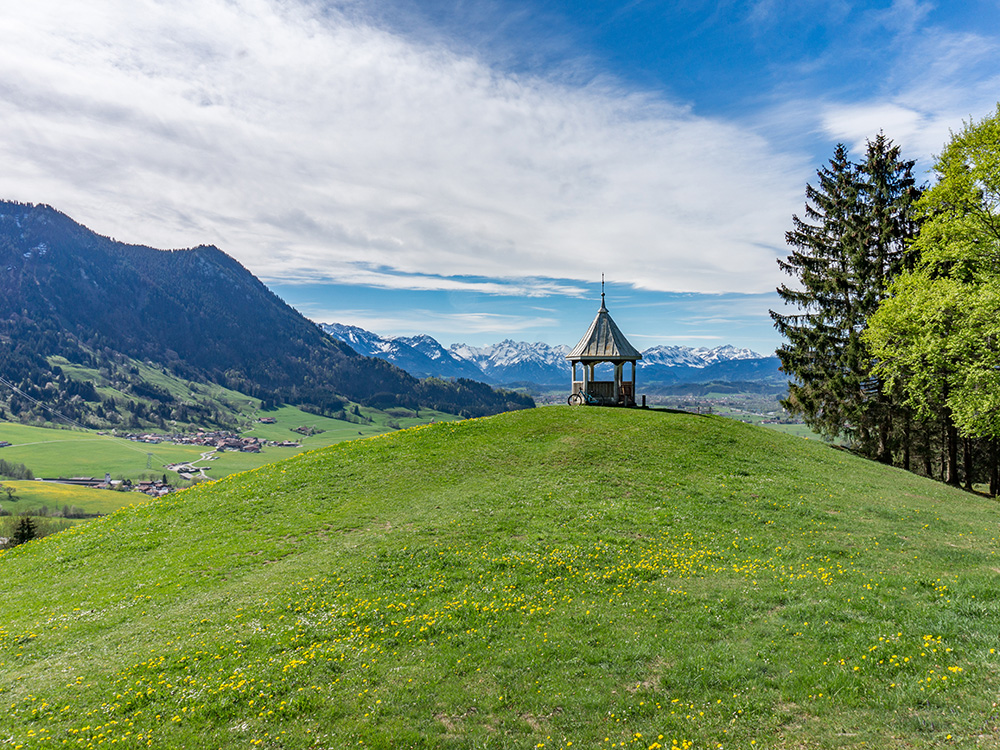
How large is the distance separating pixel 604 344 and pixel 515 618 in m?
35.8

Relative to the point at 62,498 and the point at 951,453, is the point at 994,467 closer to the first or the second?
the point at 951,453

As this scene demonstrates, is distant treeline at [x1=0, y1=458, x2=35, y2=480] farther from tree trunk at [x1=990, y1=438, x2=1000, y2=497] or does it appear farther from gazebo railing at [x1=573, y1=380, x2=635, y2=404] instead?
tree trunk at [x1=990, y1=438, x2=1000, y2=497]

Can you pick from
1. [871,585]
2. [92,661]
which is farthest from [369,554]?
[871,585]

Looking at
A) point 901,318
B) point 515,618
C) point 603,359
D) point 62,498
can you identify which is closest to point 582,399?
point 603,359

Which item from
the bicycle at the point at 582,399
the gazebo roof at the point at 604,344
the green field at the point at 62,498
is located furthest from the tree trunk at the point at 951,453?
the green field at the point at 62,498

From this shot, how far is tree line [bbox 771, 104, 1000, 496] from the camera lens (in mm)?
25656

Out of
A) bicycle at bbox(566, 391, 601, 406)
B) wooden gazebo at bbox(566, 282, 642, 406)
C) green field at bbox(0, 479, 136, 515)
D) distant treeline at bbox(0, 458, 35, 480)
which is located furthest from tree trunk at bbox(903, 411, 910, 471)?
distant treeline at bbox(0, 458, 35, 480)

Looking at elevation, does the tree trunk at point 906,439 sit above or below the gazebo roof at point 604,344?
below

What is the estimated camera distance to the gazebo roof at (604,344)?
45.7 metres

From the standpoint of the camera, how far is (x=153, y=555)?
841 inches

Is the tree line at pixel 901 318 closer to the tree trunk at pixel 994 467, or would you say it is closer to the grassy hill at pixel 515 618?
the tree trunk at pixel 994 467

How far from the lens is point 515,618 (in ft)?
46.5

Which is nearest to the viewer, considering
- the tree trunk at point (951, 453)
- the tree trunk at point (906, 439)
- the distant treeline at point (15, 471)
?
the tree trunk at point (951, 453)

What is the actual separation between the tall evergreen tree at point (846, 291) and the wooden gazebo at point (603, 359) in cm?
1494
